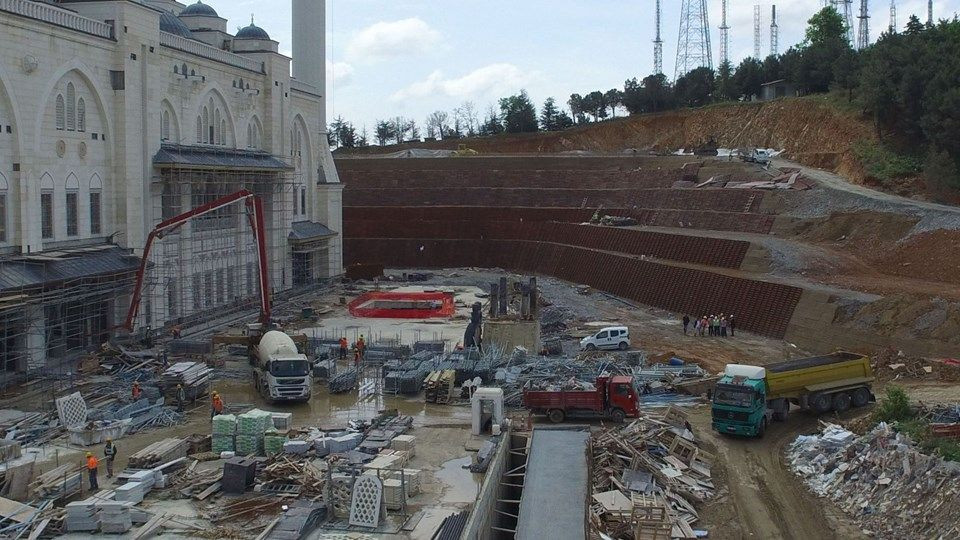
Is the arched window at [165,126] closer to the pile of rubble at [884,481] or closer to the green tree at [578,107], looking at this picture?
the pile of rubble at [884,481]

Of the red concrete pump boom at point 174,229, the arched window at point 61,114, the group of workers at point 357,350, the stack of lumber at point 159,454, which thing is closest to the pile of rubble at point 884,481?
the stack of lumber at point 159,454

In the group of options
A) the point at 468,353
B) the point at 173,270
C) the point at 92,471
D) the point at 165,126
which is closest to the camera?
the point at 92,471

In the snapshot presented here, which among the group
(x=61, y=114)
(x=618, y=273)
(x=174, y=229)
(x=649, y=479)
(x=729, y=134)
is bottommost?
(x=649, y=479)

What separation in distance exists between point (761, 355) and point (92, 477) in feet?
77.8

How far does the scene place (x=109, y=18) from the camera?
34.7 meters

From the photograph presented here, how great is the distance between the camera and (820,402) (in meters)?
25.6

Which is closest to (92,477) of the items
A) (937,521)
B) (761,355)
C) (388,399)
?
(388,399)

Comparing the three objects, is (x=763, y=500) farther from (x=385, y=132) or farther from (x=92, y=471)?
(x=385, y=132)

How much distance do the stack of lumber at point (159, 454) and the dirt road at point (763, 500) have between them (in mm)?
11486

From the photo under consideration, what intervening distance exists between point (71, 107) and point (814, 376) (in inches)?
1011

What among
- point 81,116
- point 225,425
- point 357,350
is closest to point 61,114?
point 81,116

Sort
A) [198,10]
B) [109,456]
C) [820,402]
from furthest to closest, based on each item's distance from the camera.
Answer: [198,10]
[820,402]
[109,456]

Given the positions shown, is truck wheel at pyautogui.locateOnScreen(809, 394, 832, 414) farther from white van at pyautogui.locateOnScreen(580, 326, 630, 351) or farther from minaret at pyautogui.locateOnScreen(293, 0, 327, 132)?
minaret at pyautogui.locateOnScreen(293, 0, 327, 132)

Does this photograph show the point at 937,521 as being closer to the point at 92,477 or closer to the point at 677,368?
the point at 677,368
